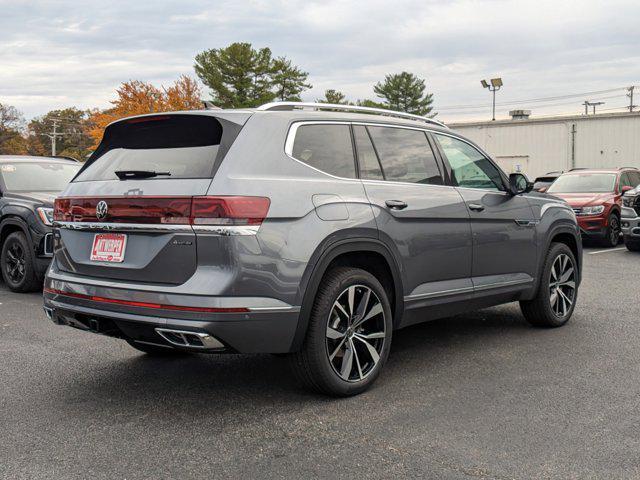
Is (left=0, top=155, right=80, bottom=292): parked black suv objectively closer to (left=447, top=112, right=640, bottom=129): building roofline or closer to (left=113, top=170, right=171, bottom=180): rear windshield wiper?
(left=113, top=170, right=171, bottom=180): rear windshield wiper

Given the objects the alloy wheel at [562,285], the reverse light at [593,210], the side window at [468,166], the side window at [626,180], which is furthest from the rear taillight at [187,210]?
the side window at [626,180]

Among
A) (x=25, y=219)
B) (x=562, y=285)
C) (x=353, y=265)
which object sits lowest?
(x=562, y=285)

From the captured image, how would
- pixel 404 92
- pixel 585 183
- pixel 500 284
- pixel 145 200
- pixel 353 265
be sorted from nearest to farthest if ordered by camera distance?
pixel 145 200, pixel 353 265, pixel 500 284, pixel 585 183, pixel 404 92

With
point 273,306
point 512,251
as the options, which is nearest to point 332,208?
point 273,306

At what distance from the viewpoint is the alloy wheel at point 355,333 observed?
4.36 metres

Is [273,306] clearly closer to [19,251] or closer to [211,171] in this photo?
[211,171]

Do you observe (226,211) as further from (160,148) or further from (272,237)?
(160,148)

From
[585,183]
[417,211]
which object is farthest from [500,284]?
[585,183]

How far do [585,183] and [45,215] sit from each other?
1153 cm

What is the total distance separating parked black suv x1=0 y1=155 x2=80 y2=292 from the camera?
28.2 ft

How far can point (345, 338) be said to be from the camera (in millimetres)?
4426

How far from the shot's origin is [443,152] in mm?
5469

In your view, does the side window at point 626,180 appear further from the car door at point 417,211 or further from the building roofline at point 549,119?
the building roofline at point 549,119

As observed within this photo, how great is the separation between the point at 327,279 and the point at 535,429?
1.44 meters
